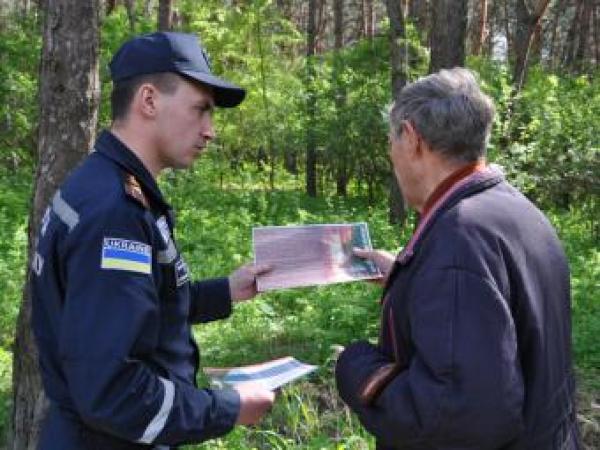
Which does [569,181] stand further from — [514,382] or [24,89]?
[514,382]

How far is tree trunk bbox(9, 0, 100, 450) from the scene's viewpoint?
4.33 metres

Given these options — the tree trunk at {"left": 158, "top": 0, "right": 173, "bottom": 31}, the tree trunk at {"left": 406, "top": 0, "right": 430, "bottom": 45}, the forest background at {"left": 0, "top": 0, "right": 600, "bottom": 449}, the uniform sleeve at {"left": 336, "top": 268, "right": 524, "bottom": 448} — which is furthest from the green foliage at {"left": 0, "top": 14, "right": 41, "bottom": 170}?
the uniform sleeve at {"left": 336, "top": 268, "right": 524, "bottom": 448}

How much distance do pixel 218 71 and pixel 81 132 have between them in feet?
41.9

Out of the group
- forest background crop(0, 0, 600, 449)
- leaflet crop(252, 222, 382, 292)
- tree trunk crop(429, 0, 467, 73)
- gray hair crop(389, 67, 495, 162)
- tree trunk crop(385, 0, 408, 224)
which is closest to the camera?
gray hair crop(389, 67, 495, 162)

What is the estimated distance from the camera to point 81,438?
2.22 m

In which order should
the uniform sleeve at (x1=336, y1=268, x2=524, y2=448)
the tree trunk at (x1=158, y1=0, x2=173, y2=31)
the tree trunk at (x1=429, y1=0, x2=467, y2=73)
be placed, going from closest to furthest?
the uniform sleeve at (x1=336, y1=268, x2=524, y2=448), the tree trunk at (x1=429, y1=0, x2=467, y2=73), the tree trunk at (x1=158, y1=0, x2=173, y2=31)

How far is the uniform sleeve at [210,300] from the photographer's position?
3.00 meters

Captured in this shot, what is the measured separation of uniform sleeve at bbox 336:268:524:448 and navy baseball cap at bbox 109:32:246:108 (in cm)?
89

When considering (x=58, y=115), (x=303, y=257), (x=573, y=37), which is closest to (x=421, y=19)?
(x=573, y=37)

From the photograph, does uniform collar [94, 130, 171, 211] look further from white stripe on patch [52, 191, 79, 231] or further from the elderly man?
the elderly man

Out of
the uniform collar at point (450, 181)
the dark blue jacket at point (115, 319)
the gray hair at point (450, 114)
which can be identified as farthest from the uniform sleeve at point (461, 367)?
the dark blue jacket at point (115, 319)

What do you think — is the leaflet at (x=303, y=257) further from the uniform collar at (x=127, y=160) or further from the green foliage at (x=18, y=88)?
the green foliage at (x=18, y=88)

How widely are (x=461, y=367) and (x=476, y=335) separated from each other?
0.09 m

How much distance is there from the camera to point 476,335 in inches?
77.9
